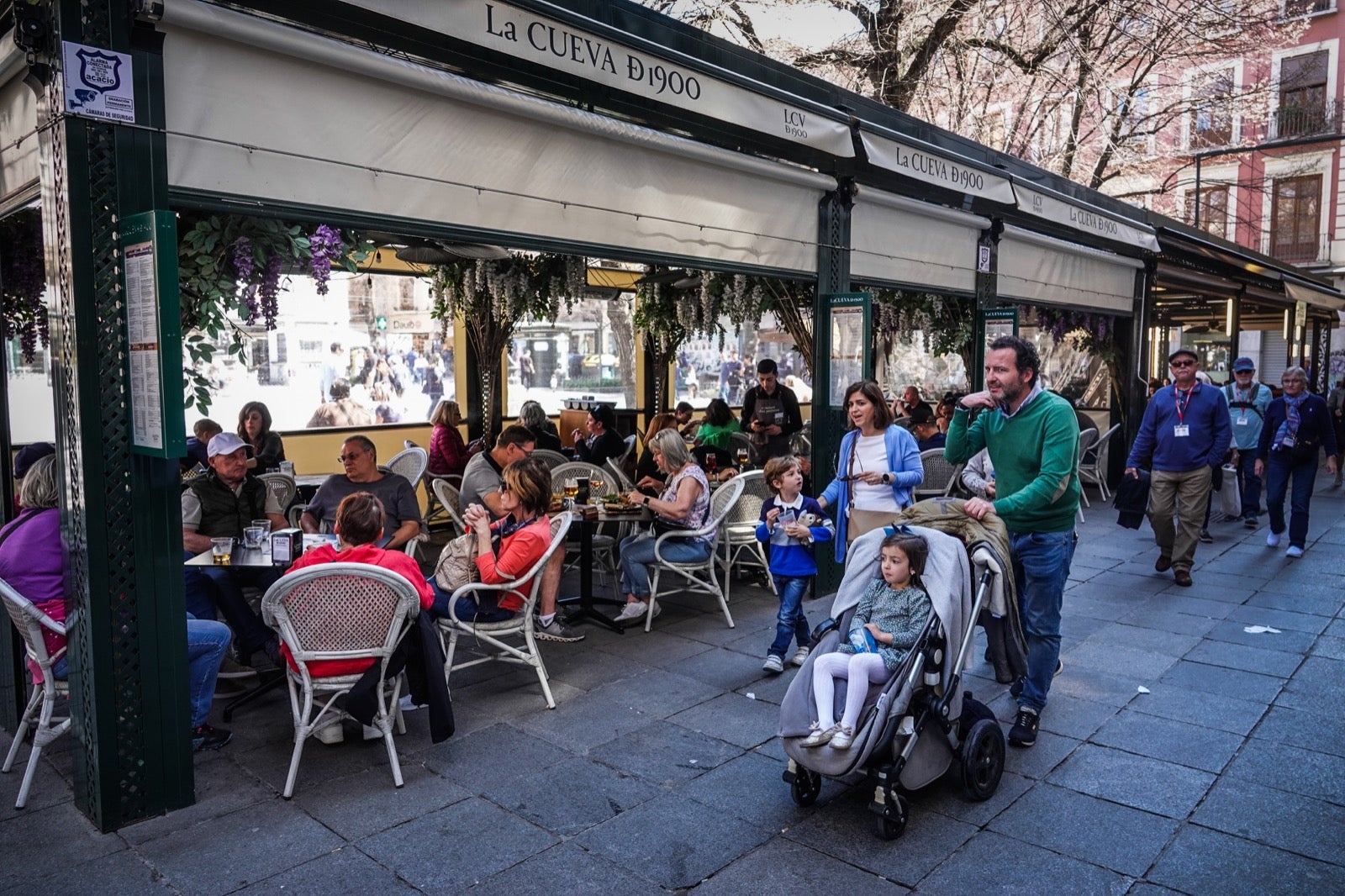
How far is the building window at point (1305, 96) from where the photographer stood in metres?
28.3

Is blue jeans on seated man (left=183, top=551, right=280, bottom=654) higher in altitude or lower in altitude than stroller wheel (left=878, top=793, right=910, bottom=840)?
higher

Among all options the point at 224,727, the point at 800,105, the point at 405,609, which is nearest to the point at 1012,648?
the point at 405,609

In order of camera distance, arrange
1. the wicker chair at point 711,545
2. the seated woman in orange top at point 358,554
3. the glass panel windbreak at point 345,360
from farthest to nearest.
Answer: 1. the glass panel windbreak at point 345,360
2. the wicker chair at point 711,545
3. the seated woman in orange top at point 358,554

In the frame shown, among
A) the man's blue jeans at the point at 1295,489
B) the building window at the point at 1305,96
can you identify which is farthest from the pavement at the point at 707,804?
the building window at the point at 1305,96

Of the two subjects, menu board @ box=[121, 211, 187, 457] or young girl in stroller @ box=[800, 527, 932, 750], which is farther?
young girl in stroller @ box=[800, 527, 932, 750]

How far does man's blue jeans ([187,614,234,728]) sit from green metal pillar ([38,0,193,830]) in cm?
28

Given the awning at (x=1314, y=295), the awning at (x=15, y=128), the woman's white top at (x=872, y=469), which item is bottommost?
the woman's white top at (x=872, y=469)

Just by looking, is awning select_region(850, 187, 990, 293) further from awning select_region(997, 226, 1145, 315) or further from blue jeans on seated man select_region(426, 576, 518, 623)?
blue jeans on seated man select_region(426, 576, 518, 623)

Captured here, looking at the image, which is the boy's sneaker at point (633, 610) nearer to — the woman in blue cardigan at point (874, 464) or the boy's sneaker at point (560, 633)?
the boy's sneaker at point (560, 633)

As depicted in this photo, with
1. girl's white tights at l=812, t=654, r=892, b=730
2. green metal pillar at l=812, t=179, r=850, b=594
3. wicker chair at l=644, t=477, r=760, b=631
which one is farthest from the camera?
green metal pillar at l=812, t=179, r=850, b=594

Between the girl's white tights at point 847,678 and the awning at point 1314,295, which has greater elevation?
the awning at point 1314,295

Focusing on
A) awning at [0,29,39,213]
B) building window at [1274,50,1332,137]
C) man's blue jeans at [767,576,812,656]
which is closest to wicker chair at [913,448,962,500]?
man's blue jeans at [767,576,812,656]

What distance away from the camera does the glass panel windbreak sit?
386 inches

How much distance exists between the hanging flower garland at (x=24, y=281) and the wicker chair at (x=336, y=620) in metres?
2.46
